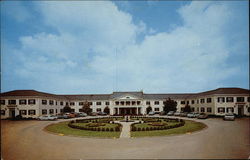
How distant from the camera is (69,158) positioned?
11203 mm

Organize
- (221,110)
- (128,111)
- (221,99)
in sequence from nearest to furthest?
(221,110) < (221,99) < (128,111)

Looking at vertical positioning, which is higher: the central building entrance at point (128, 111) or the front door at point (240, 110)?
the front door at point (240, 110)

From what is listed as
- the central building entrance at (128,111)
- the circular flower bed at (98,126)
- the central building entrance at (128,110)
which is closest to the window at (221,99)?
the central building entrance at (128,110)

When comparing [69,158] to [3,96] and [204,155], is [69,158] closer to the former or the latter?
[204,155]

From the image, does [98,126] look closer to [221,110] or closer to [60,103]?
[221,110]

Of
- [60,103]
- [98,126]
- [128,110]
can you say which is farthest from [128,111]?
[98,126]

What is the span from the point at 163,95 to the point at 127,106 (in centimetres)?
1693

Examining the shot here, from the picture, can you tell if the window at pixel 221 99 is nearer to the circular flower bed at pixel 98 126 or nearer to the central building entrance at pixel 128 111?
the central building entrance at pixel 128 111

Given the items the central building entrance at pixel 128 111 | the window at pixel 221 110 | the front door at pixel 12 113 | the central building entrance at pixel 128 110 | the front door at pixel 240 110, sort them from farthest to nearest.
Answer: the central building entrance at pixel 128 111, the central building entrance at pixel 128 110, the front door at pixel 12 113, the window at pixel 221 110, the front door at pixel 240 110

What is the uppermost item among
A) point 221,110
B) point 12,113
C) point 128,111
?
point 221,110

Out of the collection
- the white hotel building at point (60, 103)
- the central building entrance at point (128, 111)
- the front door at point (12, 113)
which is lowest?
the central building entrance at point (128, 111)

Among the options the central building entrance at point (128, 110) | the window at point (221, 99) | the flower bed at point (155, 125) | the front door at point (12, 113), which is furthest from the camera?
the central building entrance at point (128, 110)

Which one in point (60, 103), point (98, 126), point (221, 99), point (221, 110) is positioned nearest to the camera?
point (98, 126)

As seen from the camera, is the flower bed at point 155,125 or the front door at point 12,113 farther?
the front door at point 12,113
